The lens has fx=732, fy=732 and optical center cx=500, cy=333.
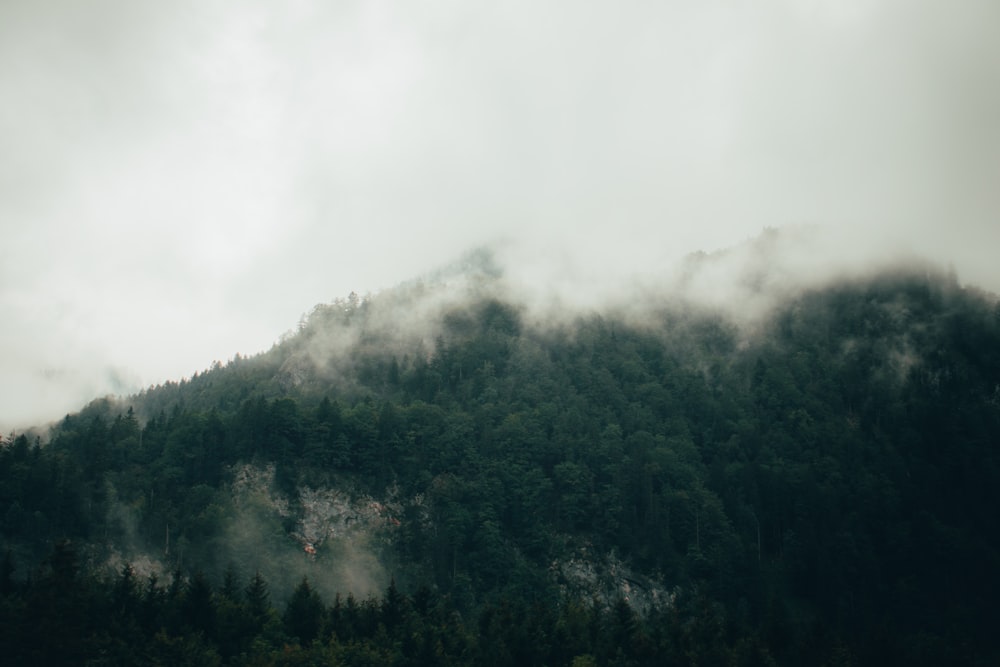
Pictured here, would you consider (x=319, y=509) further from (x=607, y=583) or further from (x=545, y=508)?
(x=607, y=583)

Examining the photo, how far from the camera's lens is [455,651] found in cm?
7600

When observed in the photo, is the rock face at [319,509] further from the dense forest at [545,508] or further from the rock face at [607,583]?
the rock face at [607,583]

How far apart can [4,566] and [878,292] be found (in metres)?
186

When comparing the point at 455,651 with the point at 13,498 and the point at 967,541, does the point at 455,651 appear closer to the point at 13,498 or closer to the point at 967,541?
the point at 13,498

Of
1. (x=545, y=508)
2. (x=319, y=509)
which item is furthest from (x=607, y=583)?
(x=319, y=509)

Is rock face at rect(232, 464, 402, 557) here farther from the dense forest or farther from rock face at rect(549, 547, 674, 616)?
rock face at rect(549, 547, 674, 616)

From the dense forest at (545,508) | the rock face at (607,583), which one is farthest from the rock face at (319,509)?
the rock face at (607,583)

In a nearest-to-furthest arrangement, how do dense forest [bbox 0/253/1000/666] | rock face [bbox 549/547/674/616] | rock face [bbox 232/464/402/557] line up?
dense forest [bbox 0/253/1000/666], rock face [bbox 549/547/674/616], rock face [bbox 232/464/402/557]

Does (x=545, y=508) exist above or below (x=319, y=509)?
below

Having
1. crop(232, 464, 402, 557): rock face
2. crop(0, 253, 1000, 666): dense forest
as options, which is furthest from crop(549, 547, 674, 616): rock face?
crop(232, 464, 402, 557): rock face

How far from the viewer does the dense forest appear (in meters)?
77.2

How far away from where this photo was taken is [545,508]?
5172 inches

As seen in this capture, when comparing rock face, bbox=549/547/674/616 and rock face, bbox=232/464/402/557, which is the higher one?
rock face, bbox=232/464/402/557

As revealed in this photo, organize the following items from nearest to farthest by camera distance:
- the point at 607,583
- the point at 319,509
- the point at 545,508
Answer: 1. the point at 607,583
2. the point at 319,509
3. the point at 545,508
